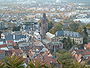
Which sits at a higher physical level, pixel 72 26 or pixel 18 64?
pixel 18 64

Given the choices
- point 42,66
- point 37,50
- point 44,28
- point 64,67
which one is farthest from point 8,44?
point 42,66

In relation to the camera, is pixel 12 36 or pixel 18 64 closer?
pixel 18 64

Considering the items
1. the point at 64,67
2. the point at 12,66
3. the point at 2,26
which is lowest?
the point at 2,26

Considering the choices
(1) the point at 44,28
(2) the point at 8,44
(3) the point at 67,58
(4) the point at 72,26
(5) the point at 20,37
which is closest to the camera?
(3) the point at 67,58

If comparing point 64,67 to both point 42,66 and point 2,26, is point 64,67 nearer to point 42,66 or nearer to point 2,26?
point 42,66

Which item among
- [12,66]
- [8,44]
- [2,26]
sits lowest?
[2,26]

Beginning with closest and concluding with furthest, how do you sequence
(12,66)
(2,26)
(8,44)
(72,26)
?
(12,66) < (8,44) < (72,26) < (2,26)

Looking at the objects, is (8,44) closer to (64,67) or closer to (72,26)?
(64,67)

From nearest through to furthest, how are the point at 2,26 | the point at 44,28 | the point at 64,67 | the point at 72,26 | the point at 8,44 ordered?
the point at 64,67
the point at 8,44
the point at 44,28
the point at 72,26
the point at 2,26

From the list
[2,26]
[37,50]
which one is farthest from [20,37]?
[2,26]
